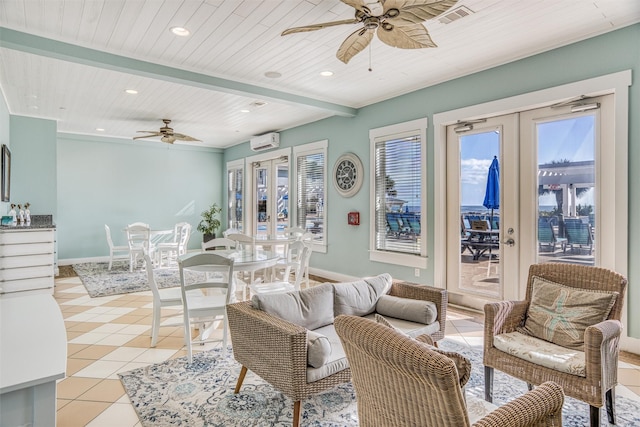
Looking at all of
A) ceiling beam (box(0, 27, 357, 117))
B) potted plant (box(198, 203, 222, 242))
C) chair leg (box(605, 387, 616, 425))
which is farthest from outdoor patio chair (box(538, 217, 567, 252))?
potted plant (box(198, 203, 222, 242))

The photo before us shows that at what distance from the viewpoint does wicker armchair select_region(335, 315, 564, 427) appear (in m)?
1.11

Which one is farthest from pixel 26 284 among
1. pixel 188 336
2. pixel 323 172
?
pixel 323 172

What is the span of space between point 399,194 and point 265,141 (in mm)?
3515

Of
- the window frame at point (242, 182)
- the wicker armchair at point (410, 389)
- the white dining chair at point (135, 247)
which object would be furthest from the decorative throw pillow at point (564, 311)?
the window frame at point (242, 182)

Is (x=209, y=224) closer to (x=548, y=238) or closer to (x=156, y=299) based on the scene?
(x=156, y=299)

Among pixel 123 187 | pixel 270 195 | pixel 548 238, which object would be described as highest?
pixel 123 187

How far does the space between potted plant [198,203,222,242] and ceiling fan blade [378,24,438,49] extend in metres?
7.13

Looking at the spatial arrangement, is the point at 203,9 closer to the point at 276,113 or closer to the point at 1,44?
the point at 1,44

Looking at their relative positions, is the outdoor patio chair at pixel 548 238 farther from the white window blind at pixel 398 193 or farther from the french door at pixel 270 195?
the french door at pixel 270 195

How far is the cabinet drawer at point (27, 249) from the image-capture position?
13.1 feet

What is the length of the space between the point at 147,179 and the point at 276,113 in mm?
4365

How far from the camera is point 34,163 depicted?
630cm

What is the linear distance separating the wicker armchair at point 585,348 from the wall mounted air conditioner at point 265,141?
18.7ft

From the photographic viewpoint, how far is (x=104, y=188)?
26.8 feet
